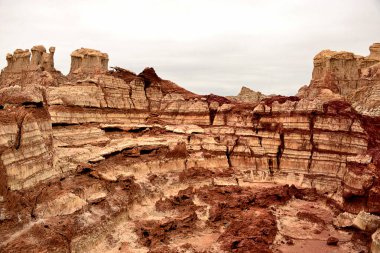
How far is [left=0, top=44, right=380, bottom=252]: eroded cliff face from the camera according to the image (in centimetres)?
1991

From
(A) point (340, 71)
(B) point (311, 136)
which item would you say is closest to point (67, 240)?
(B) point (311, 136)

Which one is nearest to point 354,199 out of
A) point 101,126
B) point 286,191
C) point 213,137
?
point 286,191

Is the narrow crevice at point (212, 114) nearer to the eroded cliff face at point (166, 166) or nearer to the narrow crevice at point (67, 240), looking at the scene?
the eroded cliff face at point (166, 166)

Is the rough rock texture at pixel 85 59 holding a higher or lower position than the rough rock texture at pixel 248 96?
higher

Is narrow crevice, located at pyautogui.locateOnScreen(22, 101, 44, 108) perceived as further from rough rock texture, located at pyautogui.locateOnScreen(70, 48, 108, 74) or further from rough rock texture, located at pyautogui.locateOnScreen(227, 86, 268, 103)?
rough rock texture, located at pyautogui.locateOnScreen(70, 48, 108, 74)

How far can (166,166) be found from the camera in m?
33.4

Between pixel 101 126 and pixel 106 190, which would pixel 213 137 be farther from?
pixel 106 190

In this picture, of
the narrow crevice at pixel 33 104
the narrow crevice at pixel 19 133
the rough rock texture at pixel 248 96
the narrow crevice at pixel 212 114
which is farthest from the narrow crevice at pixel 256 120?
the narrow crevice at pixel 19 133

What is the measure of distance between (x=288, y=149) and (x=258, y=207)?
9.34 meters

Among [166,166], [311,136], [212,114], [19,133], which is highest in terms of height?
[212,114]

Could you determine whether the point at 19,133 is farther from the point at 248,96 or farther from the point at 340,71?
the point at 340,71

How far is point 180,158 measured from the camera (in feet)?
113

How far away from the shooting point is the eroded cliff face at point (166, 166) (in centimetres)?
1991

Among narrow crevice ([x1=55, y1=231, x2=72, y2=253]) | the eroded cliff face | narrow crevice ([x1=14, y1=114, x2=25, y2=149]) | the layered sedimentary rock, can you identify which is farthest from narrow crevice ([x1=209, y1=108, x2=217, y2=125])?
the layered sedimentary rock
